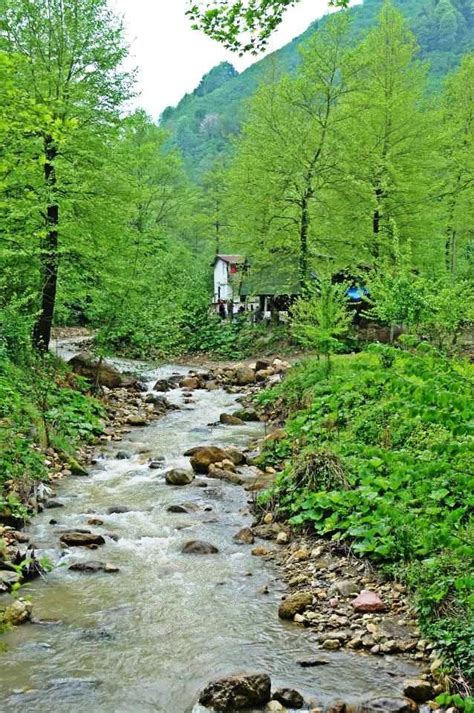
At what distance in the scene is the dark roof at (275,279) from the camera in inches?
1006

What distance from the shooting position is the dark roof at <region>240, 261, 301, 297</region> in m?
25.5

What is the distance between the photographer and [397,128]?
23.1 m

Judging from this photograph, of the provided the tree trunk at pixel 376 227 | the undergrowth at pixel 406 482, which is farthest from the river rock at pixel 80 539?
the tree trunk at pixel 376 227

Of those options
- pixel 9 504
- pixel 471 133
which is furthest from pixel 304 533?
pixel 471 133

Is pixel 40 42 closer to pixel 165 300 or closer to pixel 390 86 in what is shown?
pixel 165 300

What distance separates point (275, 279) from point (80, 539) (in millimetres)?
19653

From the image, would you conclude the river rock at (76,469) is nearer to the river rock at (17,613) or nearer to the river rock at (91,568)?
the river rock at (91,568)

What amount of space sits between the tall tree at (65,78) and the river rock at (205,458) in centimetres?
565

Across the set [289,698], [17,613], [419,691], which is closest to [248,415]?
[17,613]

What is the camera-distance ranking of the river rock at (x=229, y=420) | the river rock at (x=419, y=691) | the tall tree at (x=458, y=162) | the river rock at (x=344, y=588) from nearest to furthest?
the river rock at (x=419, y=691) → the river rock at (x=344, y=588) → the river rock at (x=229, y=420) → the tall tree at (x=458, y=162)

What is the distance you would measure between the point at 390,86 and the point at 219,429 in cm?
1564

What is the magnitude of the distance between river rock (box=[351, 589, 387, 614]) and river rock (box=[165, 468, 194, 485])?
17.3 feet

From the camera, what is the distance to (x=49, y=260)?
15.0m

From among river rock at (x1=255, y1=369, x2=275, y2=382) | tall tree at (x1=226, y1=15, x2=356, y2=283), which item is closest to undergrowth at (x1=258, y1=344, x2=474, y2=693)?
river rock at (x1=255, y1=369, x2=275, y2=382)
